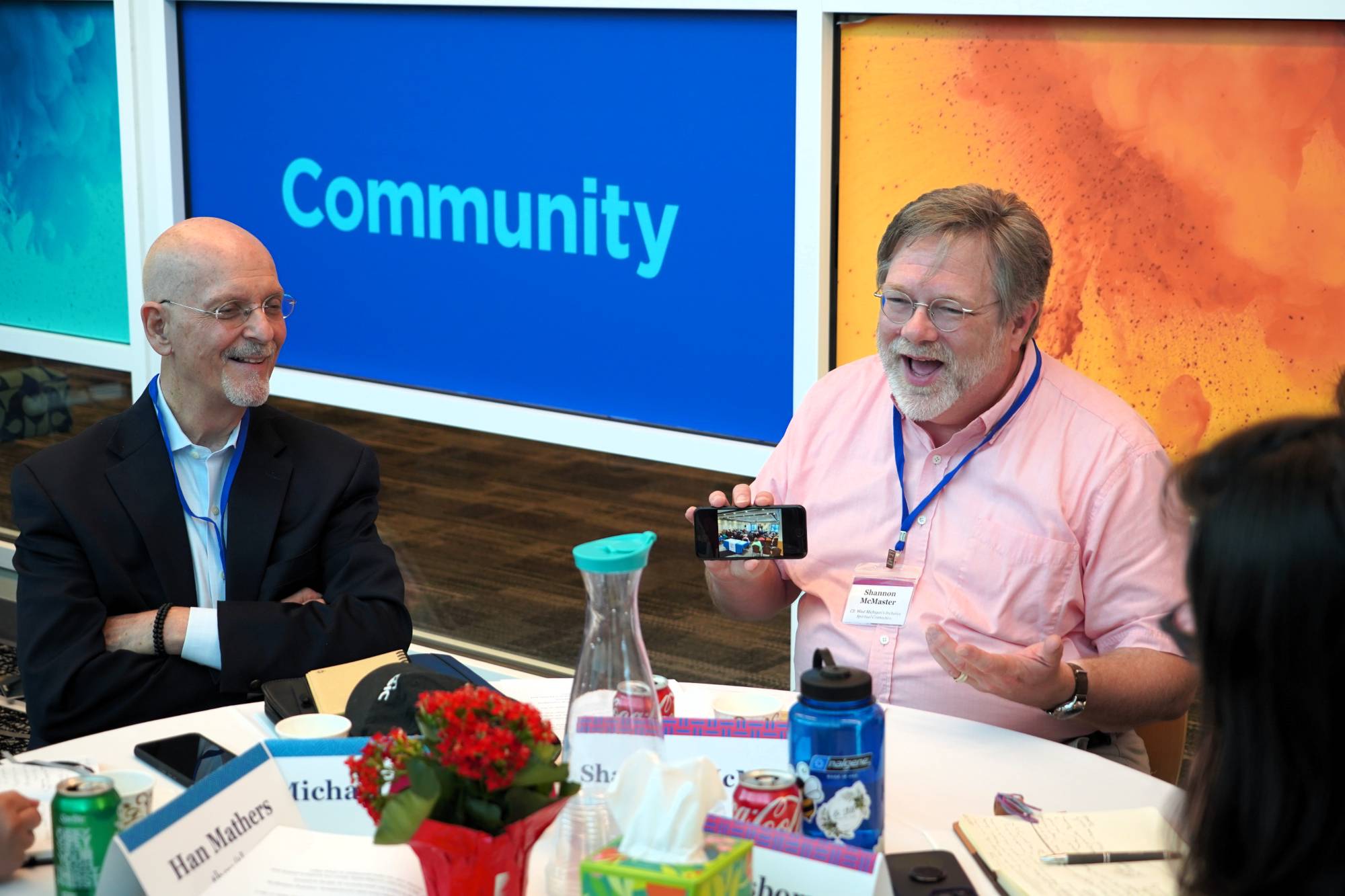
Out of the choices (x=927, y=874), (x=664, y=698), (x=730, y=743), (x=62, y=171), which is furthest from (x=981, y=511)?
(x=62, y=171)

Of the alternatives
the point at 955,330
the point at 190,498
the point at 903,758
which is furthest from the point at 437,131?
the point at 903,758

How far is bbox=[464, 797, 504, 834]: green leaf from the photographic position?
1376 mm

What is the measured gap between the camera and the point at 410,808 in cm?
134

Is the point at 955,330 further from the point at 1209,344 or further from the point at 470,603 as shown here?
the point at 470,603

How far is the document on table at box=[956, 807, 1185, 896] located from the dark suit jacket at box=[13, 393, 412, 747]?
1.32 metres

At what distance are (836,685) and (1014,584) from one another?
41.0 inches

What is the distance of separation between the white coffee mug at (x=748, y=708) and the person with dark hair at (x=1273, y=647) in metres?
0.93

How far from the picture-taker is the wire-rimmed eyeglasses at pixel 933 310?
2539mm

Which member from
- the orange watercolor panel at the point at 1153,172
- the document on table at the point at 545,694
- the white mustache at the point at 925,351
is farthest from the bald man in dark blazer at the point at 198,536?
the orange watercolor panel at the point at 1153,172

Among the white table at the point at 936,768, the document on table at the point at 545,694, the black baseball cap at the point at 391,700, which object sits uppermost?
the black baseball cap at the point at 391,700

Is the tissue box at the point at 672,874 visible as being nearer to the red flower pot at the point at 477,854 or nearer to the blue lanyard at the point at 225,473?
the red flower pot at the point at 477,854

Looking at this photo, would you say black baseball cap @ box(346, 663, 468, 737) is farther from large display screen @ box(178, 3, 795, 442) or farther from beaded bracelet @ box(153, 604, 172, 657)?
large display screen @ box(178, 3, 795, 442)

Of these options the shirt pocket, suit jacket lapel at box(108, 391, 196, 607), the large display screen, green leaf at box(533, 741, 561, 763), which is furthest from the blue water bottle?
the large display screen

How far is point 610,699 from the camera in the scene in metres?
1.66
